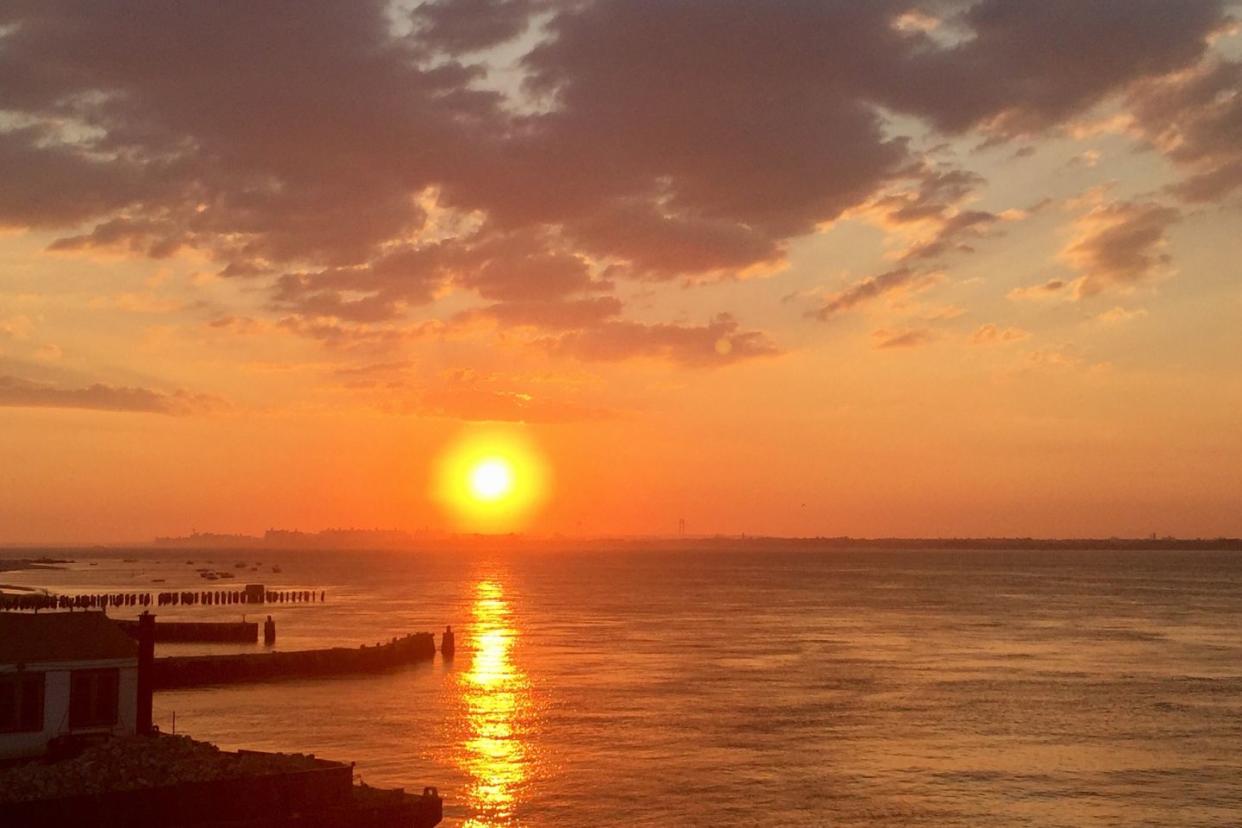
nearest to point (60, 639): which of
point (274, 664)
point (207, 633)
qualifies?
point (274, 664)

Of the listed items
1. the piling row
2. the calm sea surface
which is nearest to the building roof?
the calm sea surface

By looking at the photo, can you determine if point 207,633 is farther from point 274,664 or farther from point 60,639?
point 60,639

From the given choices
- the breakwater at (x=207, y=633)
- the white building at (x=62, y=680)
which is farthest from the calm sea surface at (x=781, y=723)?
the white building at (x=62, y=680)

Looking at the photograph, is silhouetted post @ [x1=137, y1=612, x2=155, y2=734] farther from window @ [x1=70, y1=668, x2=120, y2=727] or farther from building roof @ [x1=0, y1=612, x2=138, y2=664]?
window @ [x1=70, y1=668, x2=120, y2=727]

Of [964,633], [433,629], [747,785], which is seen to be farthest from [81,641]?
[964,633]

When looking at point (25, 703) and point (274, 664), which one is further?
point (274, 664)

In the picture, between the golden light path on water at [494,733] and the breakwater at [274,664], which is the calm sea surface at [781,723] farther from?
the breakwater at [274,664]

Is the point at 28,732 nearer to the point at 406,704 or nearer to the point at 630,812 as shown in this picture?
the point at 630,812

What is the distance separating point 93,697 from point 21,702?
1.89m

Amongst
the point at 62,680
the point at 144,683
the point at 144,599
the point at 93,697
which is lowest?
the point at 144,599

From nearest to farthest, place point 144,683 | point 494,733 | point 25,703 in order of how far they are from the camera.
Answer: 1. point 25,703
2. point 144,683
3. point 494,733

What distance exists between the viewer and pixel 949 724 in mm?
55969

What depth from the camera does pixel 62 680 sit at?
105 feet

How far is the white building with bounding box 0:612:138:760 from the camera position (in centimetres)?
3112
